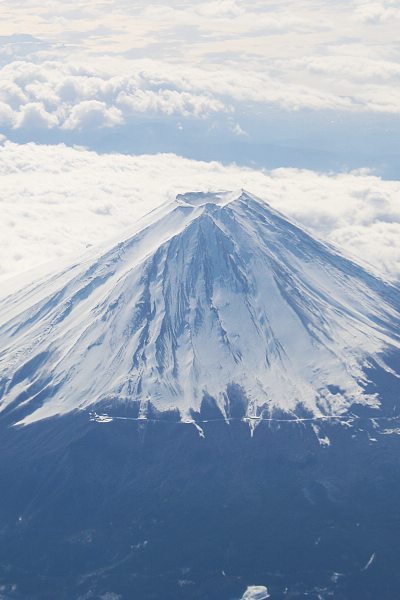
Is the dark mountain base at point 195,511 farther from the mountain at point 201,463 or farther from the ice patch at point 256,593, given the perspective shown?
the ice patch at point 256,593

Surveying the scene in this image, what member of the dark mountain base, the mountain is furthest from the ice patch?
the dark mountain base

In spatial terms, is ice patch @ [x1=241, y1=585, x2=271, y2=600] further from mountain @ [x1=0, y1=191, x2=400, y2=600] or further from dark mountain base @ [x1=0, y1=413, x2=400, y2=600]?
dark mountain base @ [x1=0, y1=413, x2=400, y2=600]

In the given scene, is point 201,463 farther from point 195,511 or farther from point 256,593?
point 256,593

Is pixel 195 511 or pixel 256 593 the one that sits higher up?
pixel 195 511

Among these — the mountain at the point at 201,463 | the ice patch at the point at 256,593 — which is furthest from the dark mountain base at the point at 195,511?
the ice patch at the point at 256,593

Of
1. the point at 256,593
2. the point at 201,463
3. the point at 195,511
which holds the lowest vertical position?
the point at 256,593

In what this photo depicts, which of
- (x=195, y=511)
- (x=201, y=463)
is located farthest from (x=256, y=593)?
(x=201, y=463)

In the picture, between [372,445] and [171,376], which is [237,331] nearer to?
[171,376]

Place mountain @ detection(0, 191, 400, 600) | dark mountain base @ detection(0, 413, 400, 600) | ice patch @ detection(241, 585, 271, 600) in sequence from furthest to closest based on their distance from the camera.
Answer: mountain @ detection(0, 191, 400, 600) < dark mountain base @ detection(0, 413, 400, 600) < ice patch @ detection(241, 585, 271, 600)
